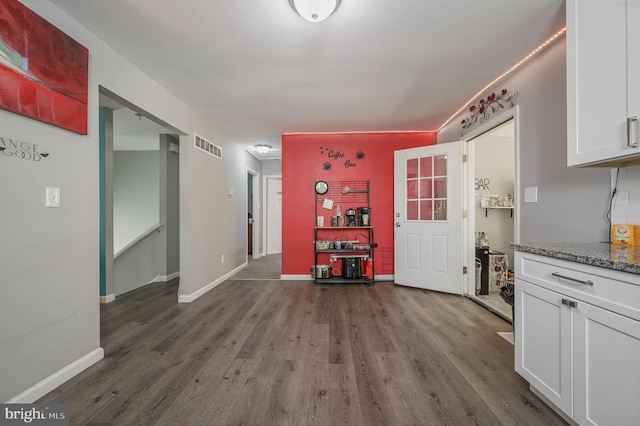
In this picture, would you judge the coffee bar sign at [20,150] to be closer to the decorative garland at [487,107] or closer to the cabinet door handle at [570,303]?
the cabinet door handle at [570,303]

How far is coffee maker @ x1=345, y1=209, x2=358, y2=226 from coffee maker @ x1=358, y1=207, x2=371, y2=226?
0.09m

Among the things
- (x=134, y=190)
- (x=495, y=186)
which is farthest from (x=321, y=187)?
(x=134, y=190)

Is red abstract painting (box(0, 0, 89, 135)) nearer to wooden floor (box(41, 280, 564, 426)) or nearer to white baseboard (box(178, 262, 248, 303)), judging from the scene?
wooden floor (box(41, 280, 564, 426))

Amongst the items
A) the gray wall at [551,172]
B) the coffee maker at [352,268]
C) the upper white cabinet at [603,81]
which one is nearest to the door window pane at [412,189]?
the coffee maker at [352,268]

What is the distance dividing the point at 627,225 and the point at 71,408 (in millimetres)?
3286

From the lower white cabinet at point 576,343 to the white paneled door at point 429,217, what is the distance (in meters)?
1.79

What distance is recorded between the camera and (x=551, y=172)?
6.15 ft

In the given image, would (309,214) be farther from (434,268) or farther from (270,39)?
(270,39)

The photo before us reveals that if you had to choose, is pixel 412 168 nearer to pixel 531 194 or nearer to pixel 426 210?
pixel 426 210

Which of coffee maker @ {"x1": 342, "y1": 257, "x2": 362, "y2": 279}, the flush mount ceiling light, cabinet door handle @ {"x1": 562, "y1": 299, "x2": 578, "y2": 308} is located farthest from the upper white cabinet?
coffee maker @ {"x1": 342, "y1": 257, "x2": 362, "y2": 279}

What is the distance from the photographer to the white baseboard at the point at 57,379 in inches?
52.1

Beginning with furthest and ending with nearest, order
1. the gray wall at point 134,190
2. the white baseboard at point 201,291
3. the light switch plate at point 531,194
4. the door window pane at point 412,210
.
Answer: the gray wall at point 134,190 < the door window pane at point 412,210 < the white baseboard at point 201,291 < the light switch plate at point 531,194

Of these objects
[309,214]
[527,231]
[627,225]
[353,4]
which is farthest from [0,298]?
[527,231]

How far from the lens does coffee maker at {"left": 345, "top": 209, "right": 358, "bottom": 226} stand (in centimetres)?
375
